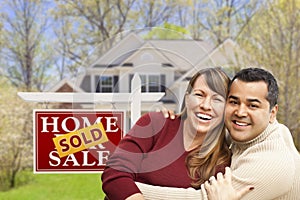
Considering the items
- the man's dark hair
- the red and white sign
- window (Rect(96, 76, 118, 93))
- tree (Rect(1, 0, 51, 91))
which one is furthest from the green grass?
the man's dark hair

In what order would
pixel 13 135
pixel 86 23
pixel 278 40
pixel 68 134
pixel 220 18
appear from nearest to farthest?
pixel 68 134
pixel 13 135
pixel 86 23
pixel 220 18
pixel 278 40

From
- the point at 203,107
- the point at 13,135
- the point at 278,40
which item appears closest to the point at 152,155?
the point at 203,107

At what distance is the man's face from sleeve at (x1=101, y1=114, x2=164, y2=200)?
0.72ft

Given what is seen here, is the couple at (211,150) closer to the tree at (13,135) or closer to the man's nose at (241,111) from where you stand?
the man's nose at (241,111)

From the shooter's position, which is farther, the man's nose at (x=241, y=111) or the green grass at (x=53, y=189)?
the green grass at (x=53, y=189)

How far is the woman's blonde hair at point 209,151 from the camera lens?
131cm

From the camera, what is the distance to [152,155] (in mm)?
1304

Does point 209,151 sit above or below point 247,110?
below

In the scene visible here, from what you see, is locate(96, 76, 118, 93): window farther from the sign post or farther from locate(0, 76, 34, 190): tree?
locate(0, 76, 34, 190): tree

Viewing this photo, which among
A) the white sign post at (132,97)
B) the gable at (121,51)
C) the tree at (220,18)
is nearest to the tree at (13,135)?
the tree at (220,18)

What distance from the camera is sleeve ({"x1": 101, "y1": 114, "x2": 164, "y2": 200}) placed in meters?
1.23

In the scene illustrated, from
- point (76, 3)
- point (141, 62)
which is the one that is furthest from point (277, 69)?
point (141, 62)

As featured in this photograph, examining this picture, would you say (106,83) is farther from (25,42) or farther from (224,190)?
(25,42)

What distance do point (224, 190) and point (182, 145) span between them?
173 mm
